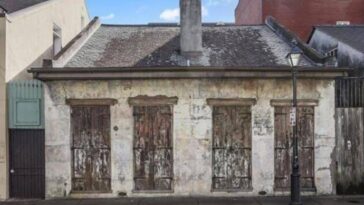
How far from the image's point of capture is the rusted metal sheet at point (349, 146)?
15961mm

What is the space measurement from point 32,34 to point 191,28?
5530 millimetres

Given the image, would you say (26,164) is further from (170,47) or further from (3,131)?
(170,47)

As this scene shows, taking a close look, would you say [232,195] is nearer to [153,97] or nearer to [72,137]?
[153,97]

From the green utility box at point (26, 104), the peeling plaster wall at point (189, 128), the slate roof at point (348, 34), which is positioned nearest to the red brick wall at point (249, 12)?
the slate roof at point (348, 34)

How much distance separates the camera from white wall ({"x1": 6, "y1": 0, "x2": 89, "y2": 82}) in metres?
16.0

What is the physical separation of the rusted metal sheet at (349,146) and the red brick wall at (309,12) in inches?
562

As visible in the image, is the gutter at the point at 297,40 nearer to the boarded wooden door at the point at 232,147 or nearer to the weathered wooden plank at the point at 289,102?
the weathered wooden plank at the point at 289,102

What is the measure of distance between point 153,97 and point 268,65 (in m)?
3.80

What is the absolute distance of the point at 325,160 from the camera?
52.0 feet

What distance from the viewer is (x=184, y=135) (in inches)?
622

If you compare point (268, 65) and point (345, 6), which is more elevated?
point (345, 6)

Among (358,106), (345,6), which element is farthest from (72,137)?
(345,6)

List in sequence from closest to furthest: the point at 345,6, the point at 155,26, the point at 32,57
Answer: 1. the point at 32,57
2. the point at 155,26
3. the point at 345,6

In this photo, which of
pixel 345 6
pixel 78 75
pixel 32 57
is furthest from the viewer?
pixel 345 6
